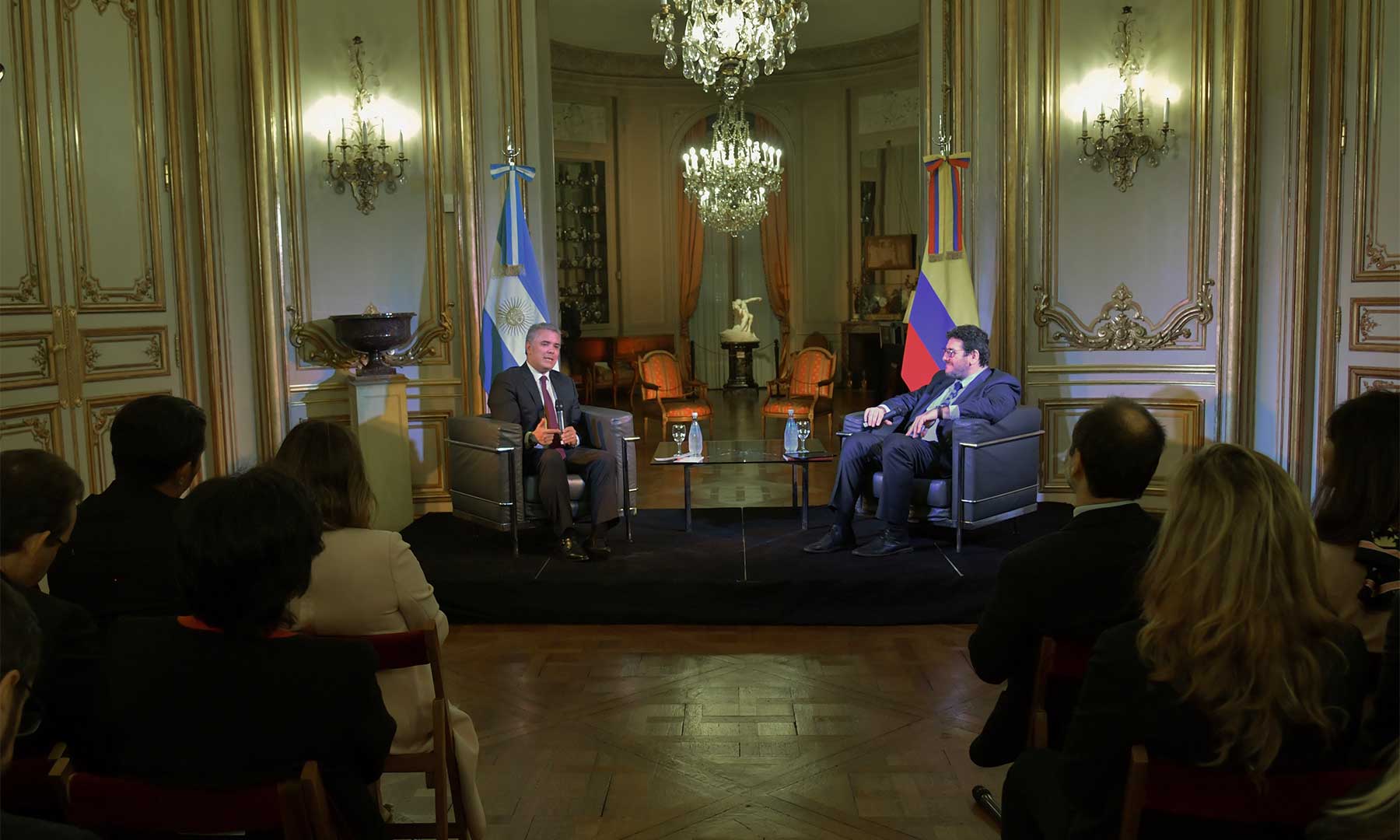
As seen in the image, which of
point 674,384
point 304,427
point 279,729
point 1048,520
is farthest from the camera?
point 674,384

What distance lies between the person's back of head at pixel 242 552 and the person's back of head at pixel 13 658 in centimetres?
31

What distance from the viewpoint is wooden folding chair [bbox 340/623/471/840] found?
7.11ft

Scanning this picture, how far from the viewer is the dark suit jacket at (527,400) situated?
5355 mm

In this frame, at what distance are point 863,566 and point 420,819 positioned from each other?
2463 mm

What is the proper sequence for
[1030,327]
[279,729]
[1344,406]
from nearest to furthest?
[279,729] < [1344,406] < [1030,327]

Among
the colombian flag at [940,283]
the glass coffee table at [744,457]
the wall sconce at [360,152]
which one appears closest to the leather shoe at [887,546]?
the glass coffee table at [744,457]

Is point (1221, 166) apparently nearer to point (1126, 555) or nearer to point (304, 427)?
point (1126, 555)

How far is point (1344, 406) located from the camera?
226cm

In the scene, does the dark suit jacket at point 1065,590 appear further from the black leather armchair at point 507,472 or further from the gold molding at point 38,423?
the gold molding at point 38,423

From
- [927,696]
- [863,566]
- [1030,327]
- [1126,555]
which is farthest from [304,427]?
[1030,327]

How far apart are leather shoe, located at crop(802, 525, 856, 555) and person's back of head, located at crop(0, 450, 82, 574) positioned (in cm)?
357

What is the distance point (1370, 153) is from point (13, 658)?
6.06 metres

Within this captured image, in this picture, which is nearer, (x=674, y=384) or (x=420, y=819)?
(x=420, y=819)

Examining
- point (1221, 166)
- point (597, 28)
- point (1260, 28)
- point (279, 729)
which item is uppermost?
point (597, 28)
